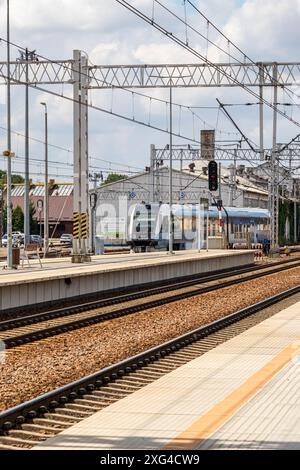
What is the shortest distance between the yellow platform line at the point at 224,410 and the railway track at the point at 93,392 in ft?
4.77

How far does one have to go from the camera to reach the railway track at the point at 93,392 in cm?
977

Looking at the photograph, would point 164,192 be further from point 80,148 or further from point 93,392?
point 93,392

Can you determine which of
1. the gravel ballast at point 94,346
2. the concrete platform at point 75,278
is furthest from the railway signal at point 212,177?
the gravel ballast at point 94,346

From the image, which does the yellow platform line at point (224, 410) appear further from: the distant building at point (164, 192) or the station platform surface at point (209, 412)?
the distant building at point (164, 192)

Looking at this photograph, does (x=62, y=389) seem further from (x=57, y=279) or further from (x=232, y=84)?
(x=232, y=84)

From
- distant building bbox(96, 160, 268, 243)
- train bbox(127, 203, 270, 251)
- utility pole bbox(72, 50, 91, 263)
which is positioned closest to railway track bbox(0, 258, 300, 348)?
utility pole bbox(72, 50, 91, 263)

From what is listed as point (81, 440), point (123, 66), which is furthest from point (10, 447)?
point (123, 66)

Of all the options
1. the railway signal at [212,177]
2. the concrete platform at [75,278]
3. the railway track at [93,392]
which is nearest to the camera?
the railway track at [93,392]

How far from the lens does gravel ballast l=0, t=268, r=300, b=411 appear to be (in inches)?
504

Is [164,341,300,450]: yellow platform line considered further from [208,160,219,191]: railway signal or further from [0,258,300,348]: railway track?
[208,160,219,191]: railway signal

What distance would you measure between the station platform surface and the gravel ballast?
4.87 ft

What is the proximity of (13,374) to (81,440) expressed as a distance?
474cm

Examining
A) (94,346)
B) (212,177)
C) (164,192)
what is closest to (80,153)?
(212,177)

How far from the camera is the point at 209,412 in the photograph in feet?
33.0
